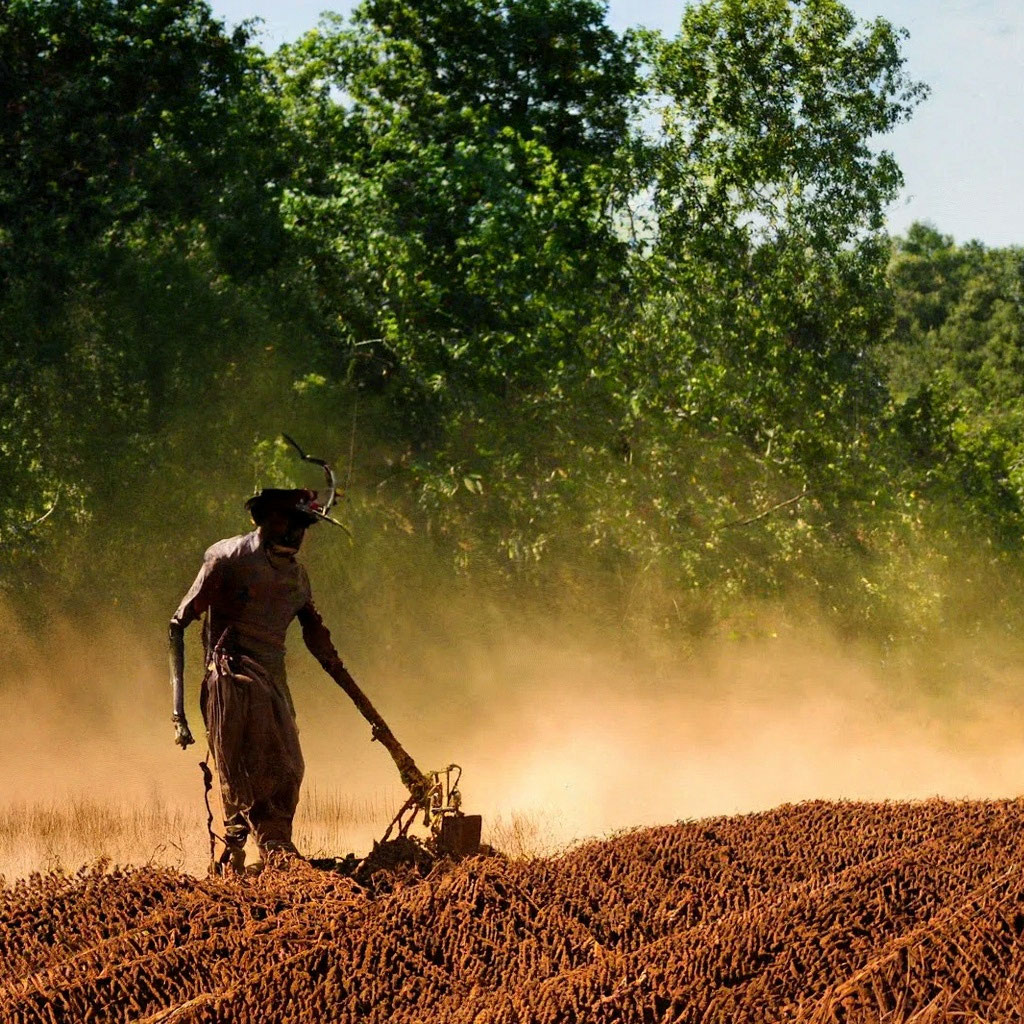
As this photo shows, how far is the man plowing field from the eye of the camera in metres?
8.41

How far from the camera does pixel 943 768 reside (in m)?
17.1

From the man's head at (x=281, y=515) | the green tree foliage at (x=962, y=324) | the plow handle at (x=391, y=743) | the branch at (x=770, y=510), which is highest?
the green tree foliage at (x=962, y=324)

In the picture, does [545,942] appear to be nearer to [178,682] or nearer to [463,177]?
[178,682]

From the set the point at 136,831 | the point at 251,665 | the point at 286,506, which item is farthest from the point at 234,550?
the point at 136,831

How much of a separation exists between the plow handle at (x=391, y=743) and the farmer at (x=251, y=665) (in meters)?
0.36

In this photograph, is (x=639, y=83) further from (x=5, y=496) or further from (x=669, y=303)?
(x=5, y=496)

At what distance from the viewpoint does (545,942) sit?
20.9 feet

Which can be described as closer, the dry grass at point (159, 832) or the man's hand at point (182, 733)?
the man's hand at point (182, 733)

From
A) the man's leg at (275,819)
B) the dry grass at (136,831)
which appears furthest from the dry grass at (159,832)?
the man's leg at (275,819)

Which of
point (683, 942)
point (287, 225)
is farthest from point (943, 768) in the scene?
point (683, 942)

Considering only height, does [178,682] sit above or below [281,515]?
below

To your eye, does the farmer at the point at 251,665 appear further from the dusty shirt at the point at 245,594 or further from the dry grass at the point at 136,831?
the dry grass at the point at 136,831

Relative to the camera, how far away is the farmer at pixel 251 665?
8422mm

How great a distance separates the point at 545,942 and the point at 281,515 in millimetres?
2961
